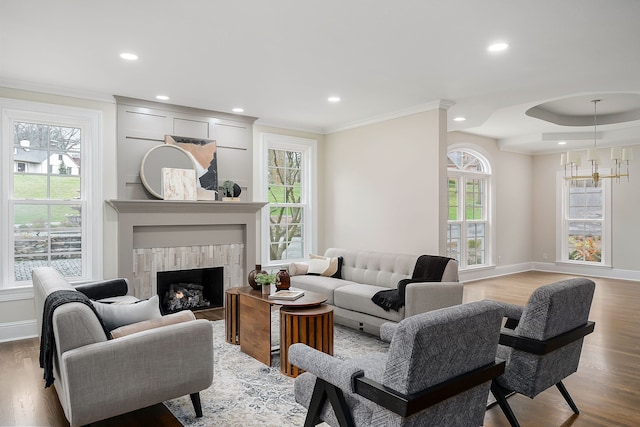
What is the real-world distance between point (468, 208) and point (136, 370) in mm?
6996

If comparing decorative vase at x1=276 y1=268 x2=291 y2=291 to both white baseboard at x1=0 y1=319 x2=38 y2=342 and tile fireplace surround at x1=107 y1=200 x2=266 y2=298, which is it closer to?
tile fireplace surround at x1=107 y1=200 x2=266 y2=298

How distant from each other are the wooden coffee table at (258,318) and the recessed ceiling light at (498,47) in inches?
99.8

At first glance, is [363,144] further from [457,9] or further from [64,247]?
[64,247]

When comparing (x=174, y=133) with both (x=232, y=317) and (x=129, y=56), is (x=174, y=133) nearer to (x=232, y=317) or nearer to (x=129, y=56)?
(x=129, y=56)

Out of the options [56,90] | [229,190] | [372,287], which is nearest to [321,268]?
[372,287]

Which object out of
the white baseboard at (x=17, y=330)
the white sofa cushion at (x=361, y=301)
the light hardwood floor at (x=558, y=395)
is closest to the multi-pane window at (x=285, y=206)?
the white sofa cushion at (x=361, y=301)

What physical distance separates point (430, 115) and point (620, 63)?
76.7 inches

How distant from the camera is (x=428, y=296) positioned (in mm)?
3982

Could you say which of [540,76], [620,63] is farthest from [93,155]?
[620,63]

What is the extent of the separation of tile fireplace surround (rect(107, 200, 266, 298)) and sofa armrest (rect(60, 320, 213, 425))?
2.78m

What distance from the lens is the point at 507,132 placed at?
7645mm

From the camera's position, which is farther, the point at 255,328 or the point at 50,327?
the point at 255,328

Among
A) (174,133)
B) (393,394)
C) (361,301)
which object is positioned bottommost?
(361,301)

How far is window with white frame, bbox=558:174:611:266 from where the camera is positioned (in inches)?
330
